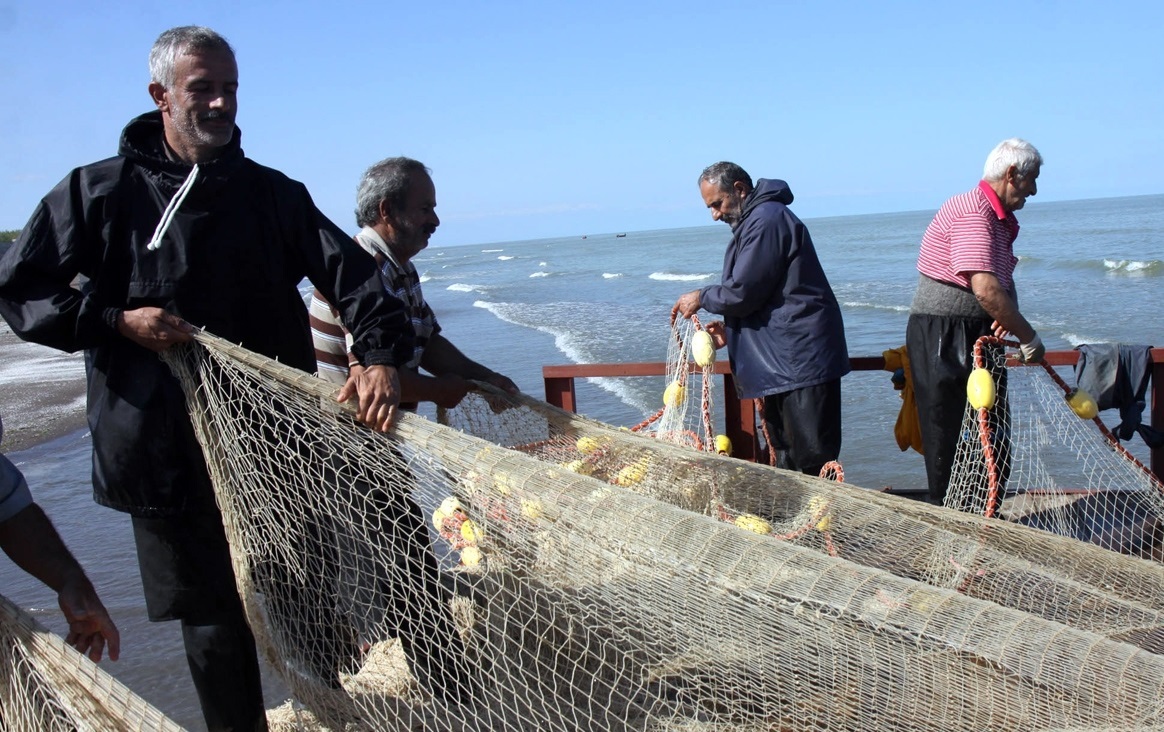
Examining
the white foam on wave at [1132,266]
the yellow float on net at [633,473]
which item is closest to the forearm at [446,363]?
the yellow float on net at [633,473]

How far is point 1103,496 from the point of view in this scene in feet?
13.0

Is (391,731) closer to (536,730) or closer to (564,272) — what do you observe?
(536,730)

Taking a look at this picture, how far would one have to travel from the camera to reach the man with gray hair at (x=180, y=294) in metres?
2.24

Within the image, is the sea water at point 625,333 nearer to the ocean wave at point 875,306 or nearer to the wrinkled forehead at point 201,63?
the ocean wave at point 875,306

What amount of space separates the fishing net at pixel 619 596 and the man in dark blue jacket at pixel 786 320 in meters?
1.27

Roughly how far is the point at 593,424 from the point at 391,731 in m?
1.21

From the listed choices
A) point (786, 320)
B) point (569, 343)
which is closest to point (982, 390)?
point (786, 320)

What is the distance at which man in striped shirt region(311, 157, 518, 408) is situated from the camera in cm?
297

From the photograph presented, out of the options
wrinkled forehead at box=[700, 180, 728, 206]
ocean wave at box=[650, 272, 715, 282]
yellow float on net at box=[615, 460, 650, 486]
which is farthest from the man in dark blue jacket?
ocean wave at box=[650, 272, 715, 282]

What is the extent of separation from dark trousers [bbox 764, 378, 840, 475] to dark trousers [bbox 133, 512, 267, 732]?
2.60 metres

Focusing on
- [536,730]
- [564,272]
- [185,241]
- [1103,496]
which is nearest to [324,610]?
[536,730]

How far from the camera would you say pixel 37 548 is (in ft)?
7.29

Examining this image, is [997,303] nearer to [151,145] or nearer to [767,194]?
[767,194]

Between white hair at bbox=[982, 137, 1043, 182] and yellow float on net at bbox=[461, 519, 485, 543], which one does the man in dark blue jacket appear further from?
yellow float on net at bbox=[461, 519, 485, 543]
